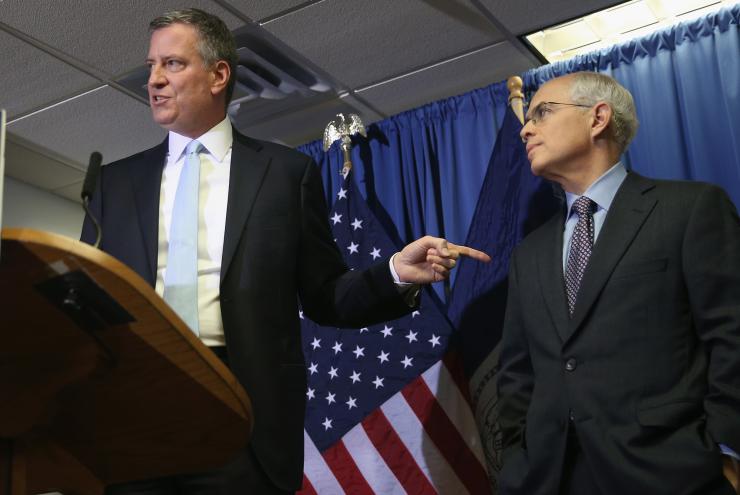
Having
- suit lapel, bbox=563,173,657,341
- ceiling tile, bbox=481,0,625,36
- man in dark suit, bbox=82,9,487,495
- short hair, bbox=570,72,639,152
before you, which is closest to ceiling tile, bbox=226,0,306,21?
ceiling tile, bbox=481,0,625,36

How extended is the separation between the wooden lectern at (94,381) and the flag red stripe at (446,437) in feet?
6.98

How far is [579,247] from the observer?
7.71 feet

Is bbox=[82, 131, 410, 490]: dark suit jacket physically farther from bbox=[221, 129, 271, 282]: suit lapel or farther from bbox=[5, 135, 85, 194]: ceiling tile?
bbox=[5, 135, 85, 194]: ceiling tile

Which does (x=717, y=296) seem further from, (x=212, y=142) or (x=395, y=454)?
(x=395, y=454)

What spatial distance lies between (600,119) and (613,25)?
3.57ft

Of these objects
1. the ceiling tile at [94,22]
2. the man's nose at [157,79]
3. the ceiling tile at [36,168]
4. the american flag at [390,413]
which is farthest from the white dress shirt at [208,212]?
the ceiling tile at [36,168]

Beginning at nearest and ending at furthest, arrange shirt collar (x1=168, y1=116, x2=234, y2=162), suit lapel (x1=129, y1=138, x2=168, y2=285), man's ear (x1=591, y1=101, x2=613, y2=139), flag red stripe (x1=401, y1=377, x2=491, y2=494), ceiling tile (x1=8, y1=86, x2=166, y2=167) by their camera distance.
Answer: suit lapel (x1=129, y1=138, x2=168, y2=285) < shirt collar (x1=168, y1=116, x2=234, y2=162) < man's ear (x1=591, y1=101, x2=613, y2=139) < flag red stripe (x1=401, y1=377, x2=491, y2=494) < ceiling tile (x1=8, y1=86, x2=166, y2=167)

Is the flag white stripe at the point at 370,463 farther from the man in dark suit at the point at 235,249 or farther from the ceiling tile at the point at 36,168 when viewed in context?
the ceiling tile at the point at 36,168

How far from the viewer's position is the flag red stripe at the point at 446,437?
3.09 m

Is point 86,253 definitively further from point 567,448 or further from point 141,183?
point 567,448

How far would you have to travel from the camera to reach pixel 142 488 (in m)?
1.27

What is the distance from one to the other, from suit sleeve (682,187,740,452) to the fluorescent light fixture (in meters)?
1.48

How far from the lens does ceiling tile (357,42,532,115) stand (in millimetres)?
3670

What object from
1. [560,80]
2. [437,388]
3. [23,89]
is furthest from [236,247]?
[23,89]
